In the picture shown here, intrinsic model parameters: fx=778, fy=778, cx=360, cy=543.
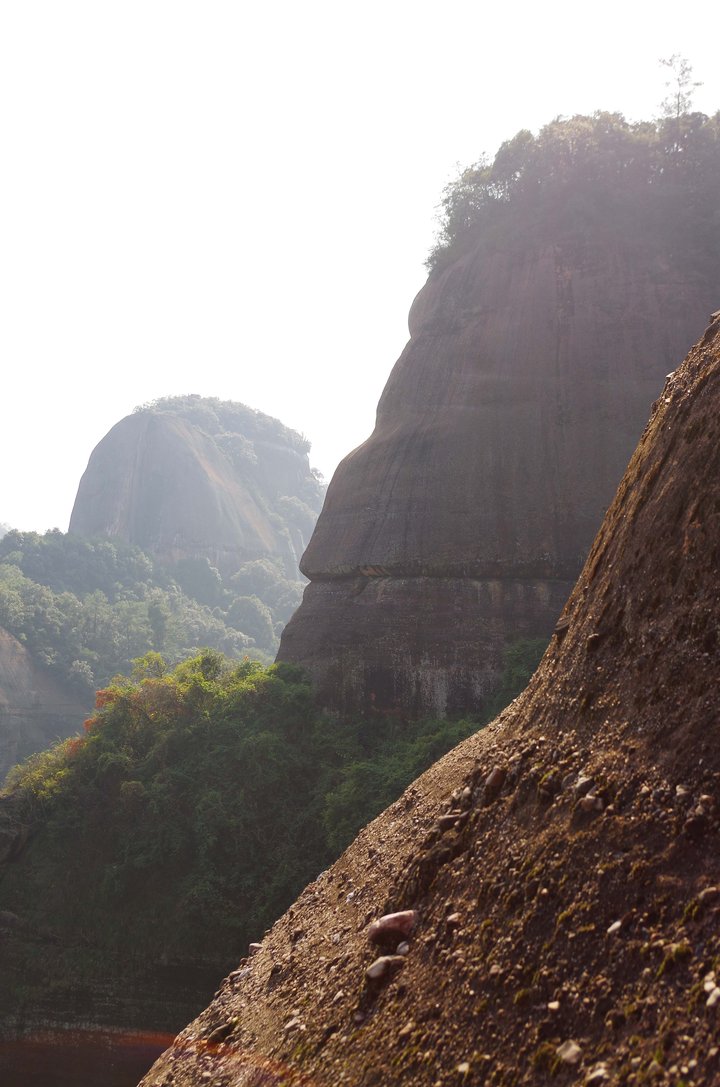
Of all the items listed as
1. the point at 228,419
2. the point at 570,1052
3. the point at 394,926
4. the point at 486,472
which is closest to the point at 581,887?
the point at 570,1052

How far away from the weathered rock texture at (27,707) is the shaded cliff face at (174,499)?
23883 millimetres

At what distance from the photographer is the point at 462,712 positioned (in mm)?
17984

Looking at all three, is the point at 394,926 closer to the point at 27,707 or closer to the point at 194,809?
the point at 194,809

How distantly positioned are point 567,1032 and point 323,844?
13527 millimetres

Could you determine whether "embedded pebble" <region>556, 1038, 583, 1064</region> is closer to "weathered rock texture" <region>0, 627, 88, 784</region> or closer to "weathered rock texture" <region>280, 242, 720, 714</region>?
"weathered rock texture" <region>280, 242, 720, 714</region>

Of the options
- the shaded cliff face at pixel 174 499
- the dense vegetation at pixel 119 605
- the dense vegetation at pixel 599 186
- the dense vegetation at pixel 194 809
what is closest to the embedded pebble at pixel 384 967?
the dense vegetation at pixel 194 809

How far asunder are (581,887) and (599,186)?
23525 mm

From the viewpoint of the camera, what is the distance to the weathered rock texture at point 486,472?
18.6 m

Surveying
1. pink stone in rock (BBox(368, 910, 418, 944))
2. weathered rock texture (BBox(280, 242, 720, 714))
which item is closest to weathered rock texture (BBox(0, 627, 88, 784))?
weathered rock texture (BBox(280, 242, 720, 714))

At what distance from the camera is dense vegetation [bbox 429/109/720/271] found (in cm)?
2202

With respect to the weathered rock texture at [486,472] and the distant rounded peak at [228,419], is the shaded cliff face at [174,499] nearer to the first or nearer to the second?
the distant rounded peak at [228,419]

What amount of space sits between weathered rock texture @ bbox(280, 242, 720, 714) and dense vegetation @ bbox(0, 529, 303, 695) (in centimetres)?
2626

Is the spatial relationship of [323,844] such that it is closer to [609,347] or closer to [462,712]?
[462,712]

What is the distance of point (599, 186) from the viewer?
74.9 ft
